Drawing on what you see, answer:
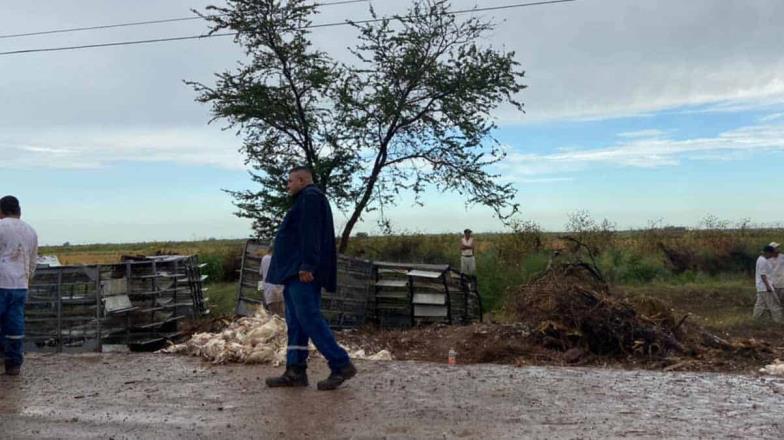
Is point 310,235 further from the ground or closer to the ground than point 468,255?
further from the ground

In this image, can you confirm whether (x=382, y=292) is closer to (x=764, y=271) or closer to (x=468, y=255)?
(x=764, y=271)

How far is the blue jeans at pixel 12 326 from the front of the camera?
855 centimetres

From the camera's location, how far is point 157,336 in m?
13.4

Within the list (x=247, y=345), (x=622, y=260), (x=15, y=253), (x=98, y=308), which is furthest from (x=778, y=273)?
(x=15, y=253)

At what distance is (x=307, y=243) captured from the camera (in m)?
7.16

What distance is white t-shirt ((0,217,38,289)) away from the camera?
849 centimetres

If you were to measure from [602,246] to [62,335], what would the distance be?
23.2 m

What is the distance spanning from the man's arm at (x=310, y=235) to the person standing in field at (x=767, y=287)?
1235cm

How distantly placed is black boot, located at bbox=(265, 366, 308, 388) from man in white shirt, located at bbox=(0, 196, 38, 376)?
3.02m

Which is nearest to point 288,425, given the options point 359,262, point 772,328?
point 359,262

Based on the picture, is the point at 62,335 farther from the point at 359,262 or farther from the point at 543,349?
the point at 543,349

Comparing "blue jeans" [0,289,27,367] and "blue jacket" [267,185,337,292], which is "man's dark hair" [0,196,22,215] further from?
"blue jacket" [267,185,337,292]

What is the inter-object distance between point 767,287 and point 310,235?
12.5 m

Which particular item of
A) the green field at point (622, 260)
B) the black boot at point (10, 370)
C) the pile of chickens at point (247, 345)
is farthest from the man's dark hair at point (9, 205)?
the green field at point (622, 260)
